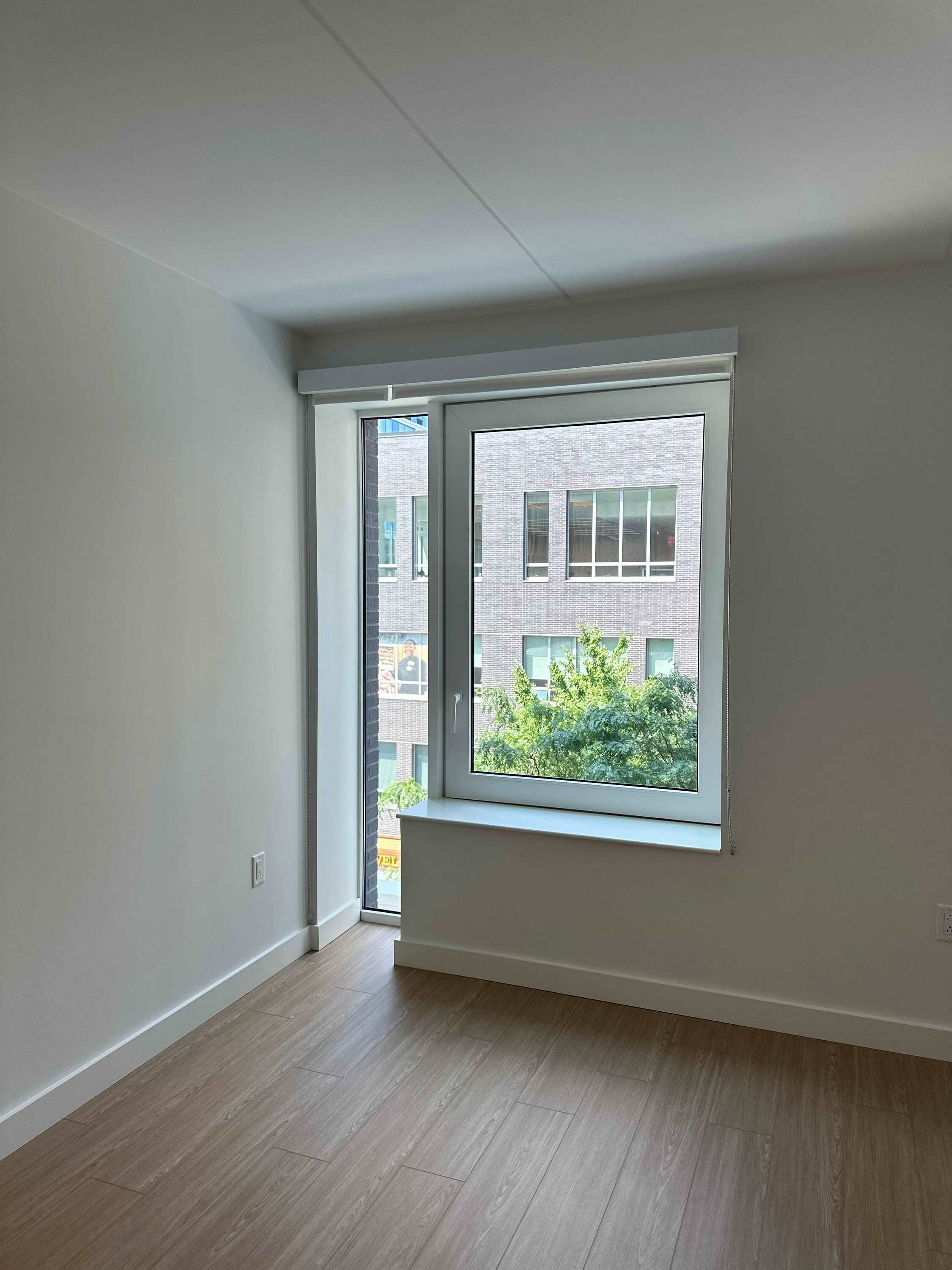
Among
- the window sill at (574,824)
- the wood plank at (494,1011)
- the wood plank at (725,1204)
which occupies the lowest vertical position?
the wood plank at (494,1011)

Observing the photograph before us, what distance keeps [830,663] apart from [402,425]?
1.97 metres

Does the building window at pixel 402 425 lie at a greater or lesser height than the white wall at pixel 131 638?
greater

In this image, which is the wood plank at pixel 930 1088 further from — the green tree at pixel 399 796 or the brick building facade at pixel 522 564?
the green tree at pixel 399 796

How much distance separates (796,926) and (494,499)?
1842 mm

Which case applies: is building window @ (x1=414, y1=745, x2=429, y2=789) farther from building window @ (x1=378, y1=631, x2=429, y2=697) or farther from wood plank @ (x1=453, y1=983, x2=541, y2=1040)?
wood plank @ (x1=453, y1=983, x2=541, y2=1040)

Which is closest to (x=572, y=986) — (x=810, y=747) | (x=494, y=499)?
(x=810, y=747)

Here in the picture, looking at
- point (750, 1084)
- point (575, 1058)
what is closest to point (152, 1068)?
point (575, 1058)

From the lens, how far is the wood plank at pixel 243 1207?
72.0 inches

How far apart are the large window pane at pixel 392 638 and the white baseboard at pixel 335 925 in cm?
9

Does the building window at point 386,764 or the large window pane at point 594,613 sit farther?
the building window at point 386,764

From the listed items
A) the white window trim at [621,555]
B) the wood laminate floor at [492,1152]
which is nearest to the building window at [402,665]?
the white window trim at [621,555]

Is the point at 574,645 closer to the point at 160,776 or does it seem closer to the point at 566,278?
the point at 566,278

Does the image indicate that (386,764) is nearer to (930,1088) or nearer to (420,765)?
(420,765)

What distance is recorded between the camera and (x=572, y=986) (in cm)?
304
